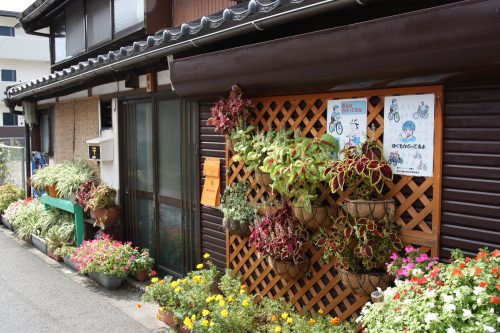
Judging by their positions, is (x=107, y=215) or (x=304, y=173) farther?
(x=107, y=215)

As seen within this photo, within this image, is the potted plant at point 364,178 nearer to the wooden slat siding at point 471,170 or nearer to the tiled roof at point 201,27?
the wooden slat siding at point 471,170

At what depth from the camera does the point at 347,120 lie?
4.58m

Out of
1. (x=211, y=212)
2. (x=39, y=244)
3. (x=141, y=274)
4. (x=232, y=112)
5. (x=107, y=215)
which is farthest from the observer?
(x=39, y=244)

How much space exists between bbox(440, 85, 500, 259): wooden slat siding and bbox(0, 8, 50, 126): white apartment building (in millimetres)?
40015

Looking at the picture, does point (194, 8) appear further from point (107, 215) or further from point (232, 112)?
point (107, 215)

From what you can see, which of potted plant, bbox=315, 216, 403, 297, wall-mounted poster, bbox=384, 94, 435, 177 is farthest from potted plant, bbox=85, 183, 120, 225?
wall-mounted poster, bbox=384, 94, 435, 177

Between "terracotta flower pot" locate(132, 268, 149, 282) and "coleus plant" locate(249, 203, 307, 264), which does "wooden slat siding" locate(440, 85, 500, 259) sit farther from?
"terracotta flower pot" locate(132, 268, 149, 282)

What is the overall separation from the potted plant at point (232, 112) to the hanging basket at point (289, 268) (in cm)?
156

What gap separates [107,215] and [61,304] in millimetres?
1937

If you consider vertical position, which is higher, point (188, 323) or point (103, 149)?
point (103, 149)

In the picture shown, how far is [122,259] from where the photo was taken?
7.68 m

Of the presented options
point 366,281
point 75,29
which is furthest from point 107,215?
point 75,29

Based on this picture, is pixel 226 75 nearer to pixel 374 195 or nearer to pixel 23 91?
pixel 374 195

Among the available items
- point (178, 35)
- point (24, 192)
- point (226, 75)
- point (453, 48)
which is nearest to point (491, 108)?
point (453, 48)
